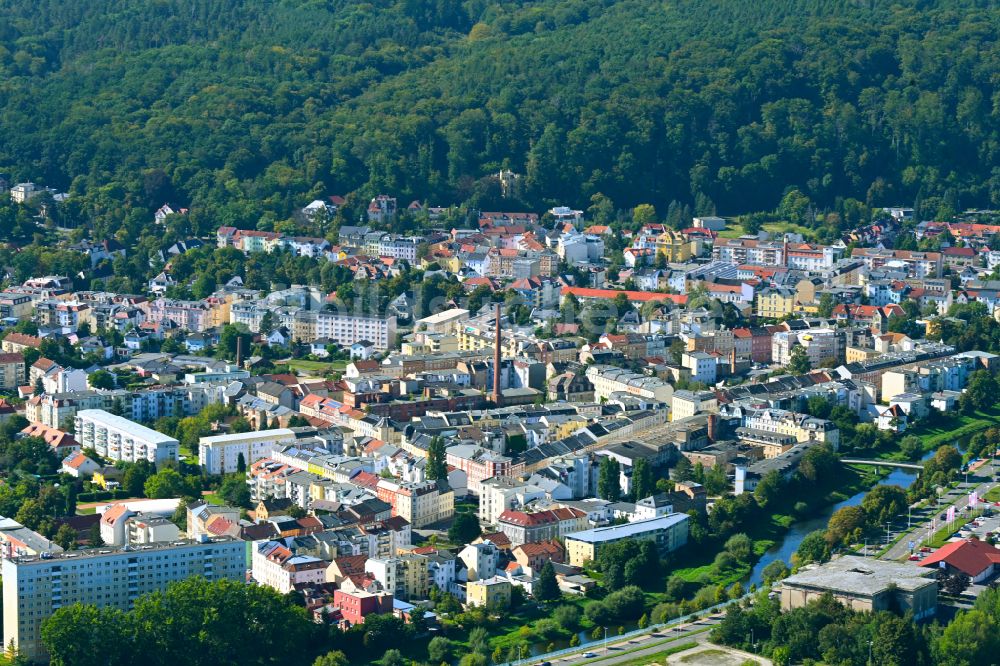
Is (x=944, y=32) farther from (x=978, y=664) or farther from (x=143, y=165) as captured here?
(x=978, y=664)

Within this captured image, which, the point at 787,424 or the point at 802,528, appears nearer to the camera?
the point at 802,528

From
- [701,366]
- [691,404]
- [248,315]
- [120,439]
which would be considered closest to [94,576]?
[120,439]

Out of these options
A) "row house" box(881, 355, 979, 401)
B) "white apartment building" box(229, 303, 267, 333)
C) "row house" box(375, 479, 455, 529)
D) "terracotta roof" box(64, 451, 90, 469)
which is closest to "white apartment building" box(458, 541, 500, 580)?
"row house" box(375, 479, 455, 529)

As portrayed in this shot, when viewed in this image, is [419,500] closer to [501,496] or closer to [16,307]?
[501,496]

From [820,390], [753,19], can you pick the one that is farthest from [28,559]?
[753,19]

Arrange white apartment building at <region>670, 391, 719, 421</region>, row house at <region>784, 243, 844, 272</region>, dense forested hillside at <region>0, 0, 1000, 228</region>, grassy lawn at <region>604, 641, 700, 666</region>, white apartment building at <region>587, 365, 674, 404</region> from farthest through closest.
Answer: dense forested hillside at <region>0, 0, 1000, 228</region> < row house at <region>784, 243, 844, 272</region> < white apartment building at <region>587, 365, 674, 404</region> < white apartment building at <region>670, 391, 719, 421</region> < grassy lawn at <region>604, 641, 700, 666</region>

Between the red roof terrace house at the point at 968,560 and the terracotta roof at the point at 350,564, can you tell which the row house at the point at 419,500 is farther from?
the red roof terrace house at the point at 968,560

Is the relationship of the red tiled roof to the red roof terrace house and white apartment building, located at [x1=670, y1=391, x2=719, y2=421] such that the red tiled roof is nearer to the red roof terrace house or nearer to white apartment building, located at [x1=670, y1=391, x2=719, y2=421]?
white apartment building, located at [x1=670, y1=391, x2=719, y2=421]
